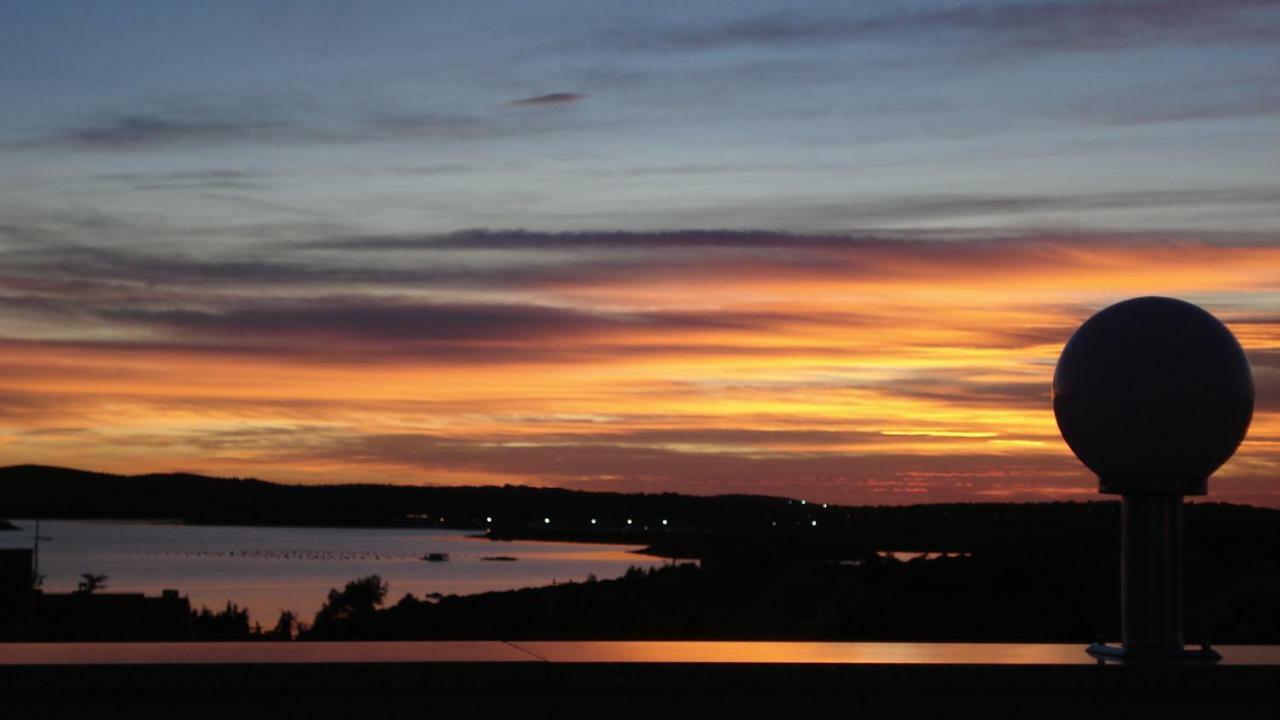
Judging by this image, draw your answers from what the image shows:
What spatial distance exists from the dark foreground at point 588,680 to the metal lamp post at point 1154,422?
1.10 m

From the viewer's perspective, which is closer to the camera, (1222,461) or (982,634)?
(1222,461)

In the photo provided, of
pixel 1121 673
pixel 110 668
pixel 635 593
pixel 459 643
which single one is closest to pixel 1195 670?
pixel 1121 673

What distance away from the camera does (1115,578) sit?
101 ft

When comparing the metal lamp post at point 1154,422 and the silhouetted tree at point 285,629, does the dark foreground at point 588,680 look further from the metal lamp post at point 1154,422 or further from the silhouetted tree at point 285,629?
the silhouetted tree at point 285,629

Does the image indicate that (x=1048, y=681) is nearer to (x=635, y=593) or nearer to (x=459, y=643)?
(x=459, y=643)

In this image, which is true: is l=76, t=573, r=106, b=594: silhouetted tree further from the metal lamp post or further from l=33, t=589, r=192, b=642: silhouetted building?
the metal lamp post

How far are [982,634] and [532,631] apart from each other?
5.95 m

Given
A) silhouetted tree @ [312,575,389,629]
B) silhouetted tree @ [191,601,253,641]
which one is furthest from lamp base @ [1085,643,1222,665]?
silhouetted tree @ [312,575,389,629]

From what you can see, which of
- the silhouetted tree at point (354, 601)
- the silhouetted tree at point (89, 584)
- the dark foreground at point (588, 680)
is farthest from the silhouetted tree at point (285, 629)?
the silhouetted tree at point (89, 584)

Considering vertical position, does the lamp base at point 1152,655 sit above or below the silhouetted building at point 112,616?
above

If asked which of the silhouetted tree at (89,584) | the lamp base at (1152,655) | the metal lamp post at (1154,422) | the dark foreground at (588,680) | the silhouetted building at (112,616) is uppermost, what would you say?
the metal lamp post at (1154,422)

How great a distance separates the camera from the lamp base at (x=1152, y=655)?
8633mm

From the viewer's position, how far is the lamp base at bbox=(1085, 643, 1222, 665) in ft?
28.3

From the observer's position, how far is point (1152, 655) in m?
8.98
